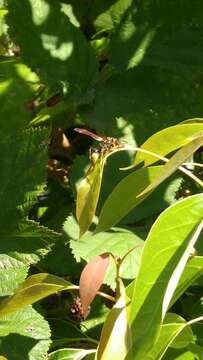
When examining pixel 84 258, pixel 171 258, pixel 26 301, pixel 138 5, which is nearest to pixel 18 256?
→ pixel 84 258

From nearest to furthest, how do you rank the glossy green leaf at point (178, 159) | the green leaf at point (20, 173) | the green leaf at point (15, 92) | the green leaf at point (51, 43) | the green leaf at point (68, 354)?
1. the glossy green leaf at point (178, 159)
2. the green leaf at point (68, 354)
3. the green leaf at point (20, 173)
4. the green leaf at point (51, 43)
5. the green leaf at point (15, 92)

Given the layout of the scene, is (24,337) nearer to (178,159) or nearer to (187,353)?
(187,353)

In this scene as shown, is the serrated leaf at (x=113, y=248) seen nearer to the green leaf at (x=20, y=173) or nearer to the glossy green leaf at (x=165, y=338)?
the green leaf at (x=20, y=173)

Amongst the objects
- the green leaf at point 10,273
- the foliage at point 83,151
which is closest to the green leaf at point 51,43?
the foliage at point 83,151

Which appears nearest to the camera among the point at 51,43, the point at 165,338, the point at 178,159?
the point at 178,159

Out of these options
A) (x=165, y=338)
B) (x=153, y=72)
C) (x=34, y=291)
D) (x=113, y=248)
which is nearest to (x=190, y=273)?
(x=165, y=338)

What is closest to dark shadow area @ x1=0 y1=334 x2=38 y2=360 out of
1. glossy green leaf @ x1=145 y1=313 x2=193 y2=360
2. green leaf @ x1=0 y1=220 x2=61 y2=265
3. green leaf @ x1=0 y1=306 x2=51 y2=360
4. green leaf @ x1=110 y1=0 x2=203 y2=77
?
green leaf @ x1=0 y1=306 x2=51 y2=360

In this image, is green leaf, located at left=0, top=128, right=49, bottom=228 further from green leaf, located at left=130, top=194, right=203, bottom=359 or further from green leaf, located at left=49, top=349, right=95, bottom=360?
green leaf, located at left=130, top=194, right=203, bottom=359

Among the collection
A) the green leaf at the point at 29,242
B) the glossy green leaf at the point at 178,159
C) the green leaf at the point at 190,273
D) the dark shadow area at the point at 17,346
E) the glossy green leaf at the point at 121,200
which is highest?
the glossy green leaf at the point at 178,159
